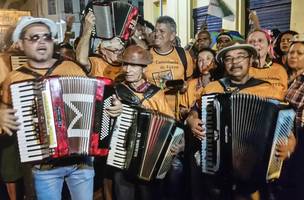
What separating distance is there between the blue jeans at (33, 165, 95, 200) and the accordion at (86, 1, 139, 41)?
179 cm

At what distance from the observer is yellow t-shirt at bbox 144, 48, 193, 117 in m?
4.26

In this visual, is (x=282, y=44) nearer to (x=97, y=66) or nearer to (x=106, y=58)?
(x=106, y=58)

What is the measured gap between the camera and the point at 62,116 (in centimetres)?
278

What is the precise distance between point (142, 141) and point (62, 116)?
0.72 metres

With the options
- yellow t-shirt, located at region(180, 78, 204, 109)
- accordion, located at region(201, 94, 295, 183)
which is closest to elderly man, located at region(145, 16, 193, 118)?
yellow t-shirt, located at region(180, 78, 204, 109)

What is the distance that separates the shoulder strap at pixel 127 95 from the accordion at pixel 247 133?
647mm

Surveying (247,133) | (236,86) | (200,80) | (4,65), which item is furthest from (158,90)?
(4,65)

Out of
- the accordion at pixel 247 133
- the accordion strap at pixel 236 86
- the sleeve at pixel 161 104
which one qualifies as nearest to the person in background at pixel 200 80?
the sleeve at pixel 161 104

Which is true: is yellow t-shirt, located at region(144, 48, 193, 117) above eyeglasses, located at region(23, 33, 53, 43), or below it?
below

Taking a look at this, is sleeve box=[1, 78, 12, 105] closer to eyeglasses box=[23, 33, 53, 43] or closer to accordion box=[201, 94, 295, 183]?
eyeglasses box=[23, 33, 53, 43]

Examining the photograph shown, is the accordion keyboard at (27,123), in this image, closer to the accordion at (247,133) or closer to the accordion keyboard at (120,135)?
the accordion keyboard at (120,135)

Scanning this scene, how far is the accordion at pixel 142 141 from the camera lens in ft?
10.2

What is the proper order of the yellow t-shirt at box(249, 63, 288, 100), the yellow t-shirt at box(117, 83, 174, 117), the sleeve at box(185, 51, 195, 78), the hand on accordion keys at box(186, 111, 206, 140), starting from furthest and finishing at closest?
the sleeve at box(185, 51, 195, 78) → the yellow t-shirt at box(249, 63, 288, 100) → the yellow t-shirt at box(117, 83, 174, 117) → the hand on accordion keys at box(186, 111, 206, 140)

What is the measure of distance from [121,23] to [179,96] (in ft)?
3.66
